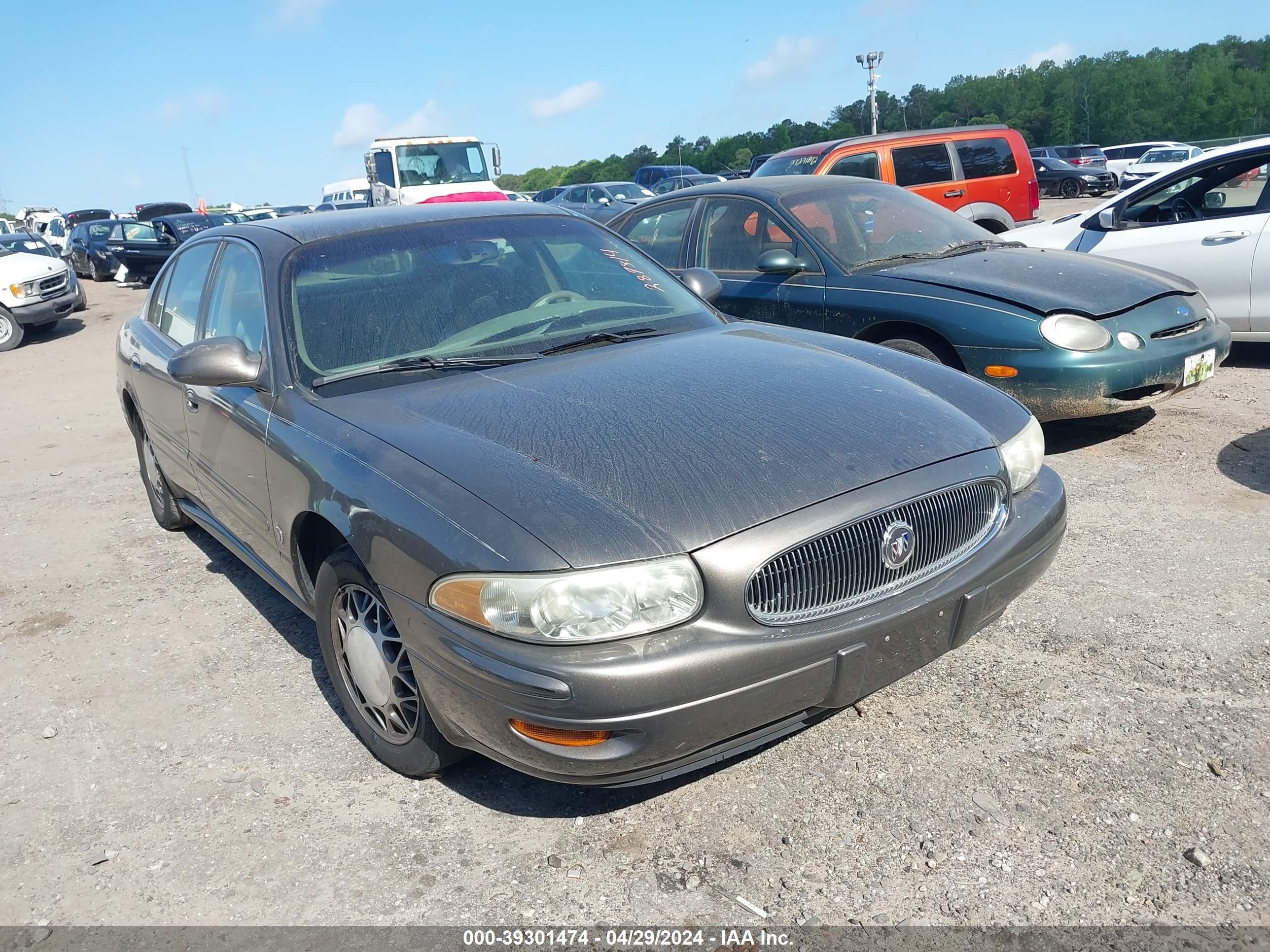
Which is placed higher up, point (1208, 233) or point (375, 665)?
point (1208, 233)

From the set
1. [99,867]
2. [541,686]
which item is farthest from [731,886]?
[99,867]

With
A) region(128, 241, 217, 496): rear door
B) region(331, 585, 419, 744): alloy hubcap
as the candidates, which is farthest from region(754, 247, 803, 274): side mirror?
region(331, 585, 419, 744): alloy hubcap

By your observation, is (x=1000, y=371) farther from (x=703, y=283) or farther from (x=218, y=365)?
(x=218, y=365)

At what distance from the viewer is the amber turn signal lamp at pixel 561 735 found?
2.28m

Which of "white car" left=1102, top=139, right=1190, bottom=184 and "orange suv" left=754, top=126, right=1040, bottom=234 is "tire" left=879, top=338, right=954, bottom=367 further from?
"white car" left=1102, top=139, right=1190, bottom=184

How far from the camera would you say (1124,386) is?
16.5 ft

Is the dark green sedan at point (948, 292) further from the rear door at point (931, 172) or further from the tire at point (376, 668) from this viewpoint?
the rear door at point (931, 172)

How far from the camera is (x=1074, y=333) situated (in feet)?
16.5

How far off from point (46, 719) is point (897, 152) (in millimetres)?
9580

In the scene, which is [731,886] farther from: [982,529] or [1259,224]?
[1259,224]

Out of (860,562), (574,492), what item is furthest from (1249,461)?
(574,492)

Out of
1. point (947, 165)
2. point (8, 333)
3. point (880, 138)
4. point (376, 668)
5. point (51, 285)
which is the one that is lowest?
point (376, 668)

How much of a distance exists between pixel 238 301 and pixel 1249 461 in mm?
4828

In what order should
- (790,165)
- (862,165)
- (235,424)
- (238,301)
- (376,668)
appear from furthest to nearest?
(790,165)
(862,165)
(238,301)
(235,424)
(376,668)
